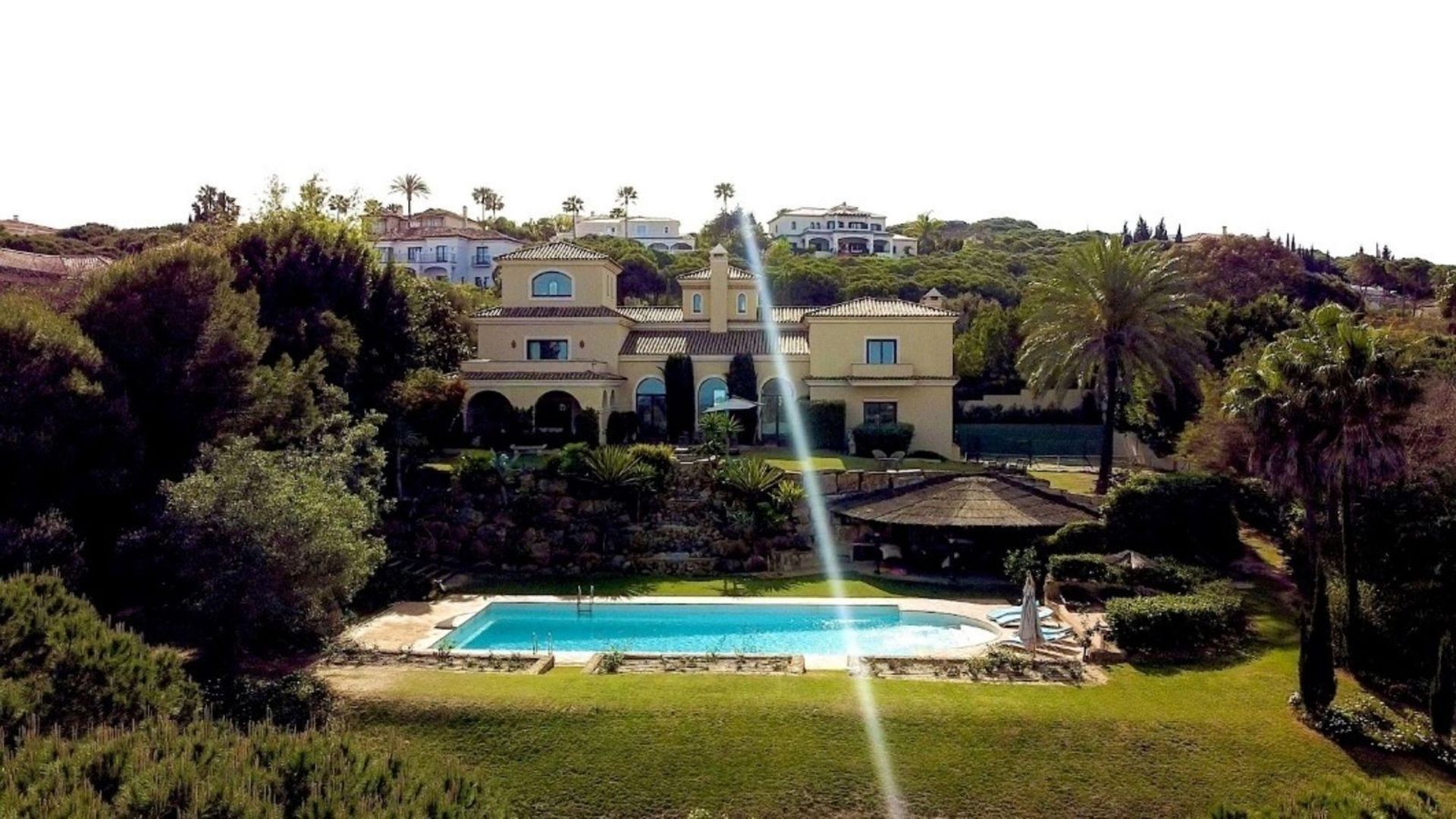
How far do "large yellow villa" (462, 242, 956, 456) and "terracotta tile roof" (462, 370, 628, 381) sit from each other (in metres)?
0.06

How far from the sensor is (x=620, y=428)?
41000mm

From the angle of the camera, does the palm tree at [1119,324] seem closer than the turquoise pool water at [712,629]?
No

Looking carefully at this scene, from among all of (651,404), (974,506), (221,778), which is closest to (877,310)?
(651,404)

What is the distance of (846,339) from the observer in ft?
135

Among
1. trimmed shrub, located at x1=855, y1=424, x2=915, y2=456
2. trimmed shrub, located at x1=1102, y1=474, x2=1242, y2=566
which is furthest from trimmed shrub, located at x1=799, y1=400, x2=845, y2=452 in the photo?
trimmed shrub, located at x1=1102, y1=474, x2=1242, y2=566

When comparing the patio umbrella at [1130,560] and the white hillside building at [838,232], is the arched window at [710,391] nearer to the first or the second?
the patio umbrella at [1130,560]

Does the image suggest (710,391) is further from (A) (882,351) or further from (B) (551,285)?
(B) (551,285)

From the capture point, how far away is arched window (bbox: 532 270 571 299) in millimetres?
43406

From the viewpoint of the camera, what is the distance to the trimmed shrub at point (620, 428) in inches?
1613

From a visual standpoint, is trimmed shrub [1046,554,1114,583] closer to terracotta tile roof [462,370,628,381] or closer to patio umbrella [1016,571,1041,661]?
patio umbrella [1016,571,1041,661]

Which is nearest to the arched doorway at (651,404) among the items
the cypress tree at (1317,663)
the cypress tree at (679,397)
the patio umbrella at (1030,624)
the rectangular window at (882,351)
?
the cypress tree at (679,397)

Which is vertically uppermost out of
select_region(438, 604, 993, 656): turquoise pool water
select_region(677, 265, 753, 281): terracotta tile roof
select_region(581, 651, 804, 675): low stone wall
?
select_region(677, 265, 753, 281): terracotta tile roof

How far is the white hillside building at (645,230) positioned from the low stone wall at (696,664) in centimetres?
10671

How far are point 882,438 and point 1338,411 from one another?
20.3 m
